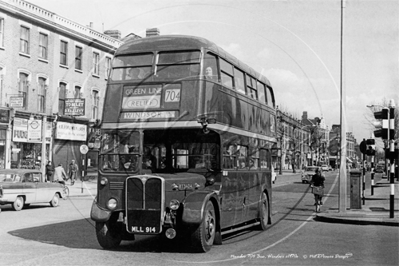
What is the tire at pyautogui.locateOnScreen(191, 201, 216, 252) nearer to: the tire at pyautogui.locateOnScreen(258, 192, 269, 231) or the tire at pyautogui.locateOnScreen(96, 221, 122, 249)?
the tire at pyautogui.locateOnScreen(96, 221, 122, 249)

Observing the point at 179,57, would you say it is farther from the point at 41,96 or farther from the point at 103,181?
the point at 41,96

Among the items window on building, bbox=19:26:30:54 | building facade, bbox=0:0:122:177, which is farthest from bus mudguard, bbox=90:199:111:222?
window on building, bbox=19:26:30:54

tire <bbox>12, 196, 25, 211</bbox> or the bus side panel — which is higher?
the bus side panel

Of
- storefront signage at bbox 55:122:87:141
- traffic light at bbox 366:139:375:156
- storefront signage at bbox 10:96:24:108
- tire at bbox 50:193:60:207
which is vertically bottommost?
tire at bbox 50:193:60:207

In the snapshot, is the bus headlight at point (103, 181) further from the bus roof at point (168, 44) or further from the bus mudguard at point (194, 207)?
the bus roof at point (168, 44)

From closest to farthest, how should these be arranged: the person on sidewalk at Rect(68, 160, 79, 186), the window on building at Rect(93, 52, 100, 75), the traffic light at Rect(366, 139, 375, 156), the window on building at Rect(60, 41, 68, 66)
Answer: the traffic light at Rect(366, 139, 375, 156), the person on sidewalk at Rect(68, 160, 79, 186), the window on building at Rect(60, 41, 68, 66), the window on building at Rect(93, 52, 100, 75)

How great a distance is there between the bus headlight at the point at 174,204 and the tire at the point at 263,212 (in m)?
5.29

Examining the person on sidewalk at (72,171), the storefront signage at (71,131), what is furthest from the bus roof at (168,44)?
the storefront signage at (71,131)

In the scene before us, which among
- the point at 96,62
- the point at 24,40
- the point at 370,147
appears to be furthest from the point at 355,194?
the point at 96,62

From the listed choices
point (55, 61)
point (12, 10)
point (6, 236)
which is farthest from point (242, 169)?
point (55, 61)

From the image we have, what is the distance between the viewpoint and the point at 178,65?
10641 millimetres

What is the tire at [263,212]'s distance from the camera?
583 inches

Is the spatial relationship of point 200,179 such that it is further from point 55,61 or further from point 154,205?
point 55,61

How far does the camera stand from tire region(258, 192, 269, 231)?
1480 cm
